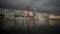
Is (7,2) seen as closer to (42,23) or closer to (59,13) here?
(42,23)

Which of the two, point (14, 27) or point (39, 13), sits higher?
point (39, 13)

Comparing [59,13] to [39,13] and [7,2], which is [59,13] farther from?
[7,2]

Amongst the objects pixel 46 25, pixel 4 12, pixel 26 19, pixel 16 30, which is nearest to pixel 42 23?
pixel 46 25

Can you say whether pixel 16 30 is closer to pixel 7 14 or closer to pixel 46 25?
pixel 7 14

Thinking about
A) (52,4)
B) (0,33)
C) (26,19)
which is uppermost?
(52,4)

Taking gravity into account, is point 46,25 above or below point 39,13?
below

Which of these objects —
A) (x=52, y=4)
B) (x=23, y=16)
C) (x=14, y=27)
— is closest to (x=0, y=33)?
(x=14, y=27)

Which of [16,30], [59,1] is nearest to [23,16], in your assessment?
[16,30]

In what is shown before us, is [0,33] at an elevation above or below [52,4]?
below
